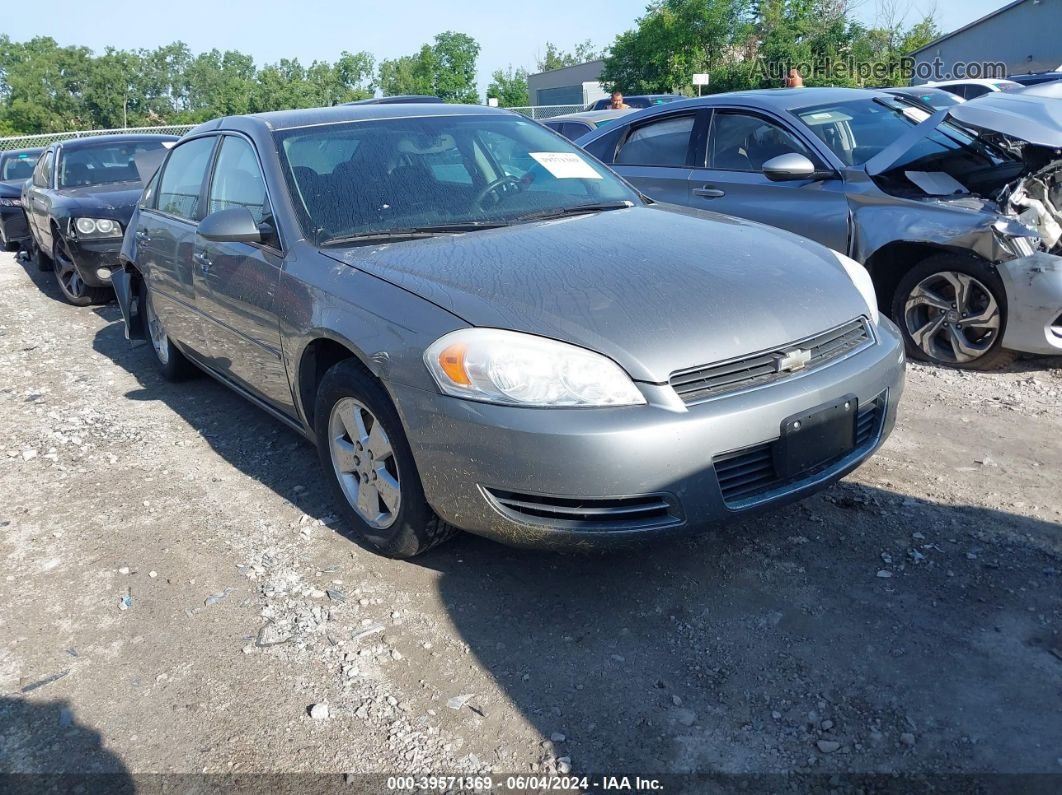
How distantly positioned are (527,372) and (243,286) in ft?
5.78

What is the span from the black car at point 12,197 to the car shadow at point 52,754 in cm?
1109

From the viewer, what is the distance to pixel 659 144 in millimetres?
6422

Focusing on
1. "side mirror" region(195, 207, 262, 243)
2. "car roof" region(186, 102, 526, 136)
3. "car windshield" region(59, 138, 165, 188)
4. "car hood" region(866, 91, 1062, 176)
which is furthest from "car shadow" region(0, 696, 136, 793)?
"car windshield" region(59, 138, 165, 188)

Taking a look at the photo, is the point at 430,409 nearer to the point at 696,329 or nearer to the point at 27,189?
the point at 696,329

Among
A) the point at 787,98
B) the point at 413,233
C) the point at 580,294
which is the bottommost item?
the point at 580,294

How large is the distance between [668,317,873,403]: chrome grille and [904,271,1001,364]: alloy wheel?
2.11m

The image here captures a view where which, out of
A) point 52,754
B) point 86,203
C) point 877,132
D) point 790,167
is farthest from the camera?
point 86,203

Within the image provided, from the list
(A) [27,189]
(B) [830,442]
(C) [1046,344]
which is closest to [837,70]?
(A) [27,189]

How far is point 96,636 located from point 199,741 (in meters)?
0.79

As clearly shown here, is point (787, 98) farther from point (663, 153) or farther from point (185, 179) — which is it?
point (185, 179)

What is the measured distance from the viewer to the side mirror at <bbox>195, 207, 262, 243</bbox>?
3.61 m

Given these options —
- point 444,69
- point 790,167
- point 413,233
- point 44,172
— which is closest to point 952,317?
point 790,167

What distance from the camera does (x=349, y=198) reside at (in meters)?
3.68

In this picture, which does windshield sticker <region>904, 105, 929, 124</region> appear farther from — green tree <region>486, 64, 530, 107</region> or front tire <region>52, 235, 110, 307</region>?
green tree <region>486, 64, 530, 107</region>
